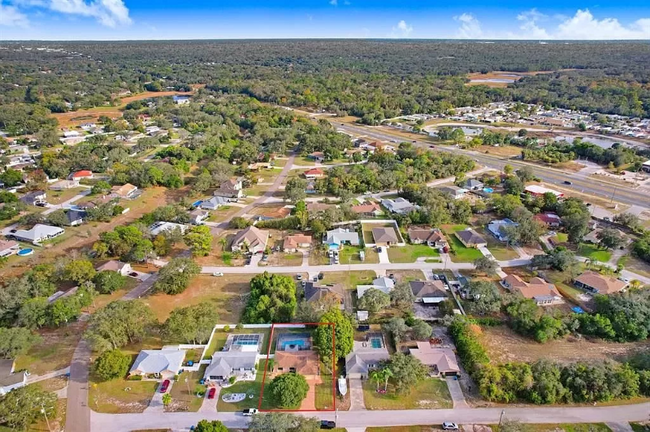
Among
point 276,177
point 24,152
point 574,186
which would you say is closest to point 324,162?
point 276,177

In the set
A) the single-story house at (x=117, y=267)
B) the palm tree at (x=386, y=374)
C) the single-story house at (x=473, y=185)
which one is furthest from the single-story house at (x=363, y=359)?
the single-story house at (x=473, y=185)

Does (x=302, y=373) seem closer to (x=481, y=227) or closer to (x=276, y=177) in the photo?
(x=481, y=227)

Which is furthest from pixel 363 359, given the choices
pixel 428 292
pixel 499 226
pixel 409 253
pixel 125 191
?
pixel 125 191

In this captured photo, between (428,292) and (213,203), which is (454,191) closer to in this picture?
(428,292)

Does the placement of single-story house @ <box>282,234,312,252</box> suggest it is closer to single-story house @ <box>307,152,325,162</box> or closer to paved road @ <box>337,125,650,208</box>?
single-story house @ <box>307,152,325,162</box>

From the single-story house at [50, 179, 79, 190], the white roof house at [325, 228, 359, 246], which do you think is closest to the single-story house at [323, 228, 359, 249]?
the white roof house at [325, 228, 359, 246]
